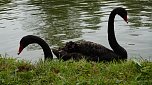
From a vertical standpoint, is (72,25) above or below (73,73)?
below

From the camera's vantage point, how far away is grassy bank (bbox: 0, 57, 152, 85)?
5.81m

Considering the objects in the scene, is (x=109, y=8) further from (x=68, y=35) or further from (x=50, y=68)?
(x=50, y=68)

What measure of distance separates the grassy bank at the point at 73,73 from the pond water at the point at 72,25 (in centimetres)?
352

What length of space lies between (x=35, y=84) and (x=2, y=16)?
39.7 ft

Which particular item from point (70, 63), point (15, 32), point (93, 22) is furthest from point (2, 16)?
point (70, 63)

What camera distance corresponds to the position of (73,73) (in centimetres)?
633

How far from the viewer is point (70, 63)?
695cm

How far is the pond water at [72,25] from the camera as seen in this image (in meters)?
11.9

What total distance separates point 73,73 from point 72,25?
8289 millimetres

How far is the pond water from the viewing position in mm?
11891

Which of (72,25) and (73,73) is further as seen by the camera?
(72,25)

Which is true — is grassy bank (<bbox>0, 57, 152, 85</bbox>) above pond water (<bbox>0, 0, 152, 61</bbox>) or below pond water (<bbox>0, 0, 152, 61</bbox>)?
above

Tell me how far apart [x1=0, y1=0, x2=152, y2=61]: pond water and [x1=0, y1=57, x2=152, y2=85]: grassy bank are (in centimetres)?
352

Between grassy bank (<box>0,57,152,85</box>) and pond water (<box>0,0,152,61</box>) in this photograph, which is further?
pond water (<box>0,0,152,61</box>)
